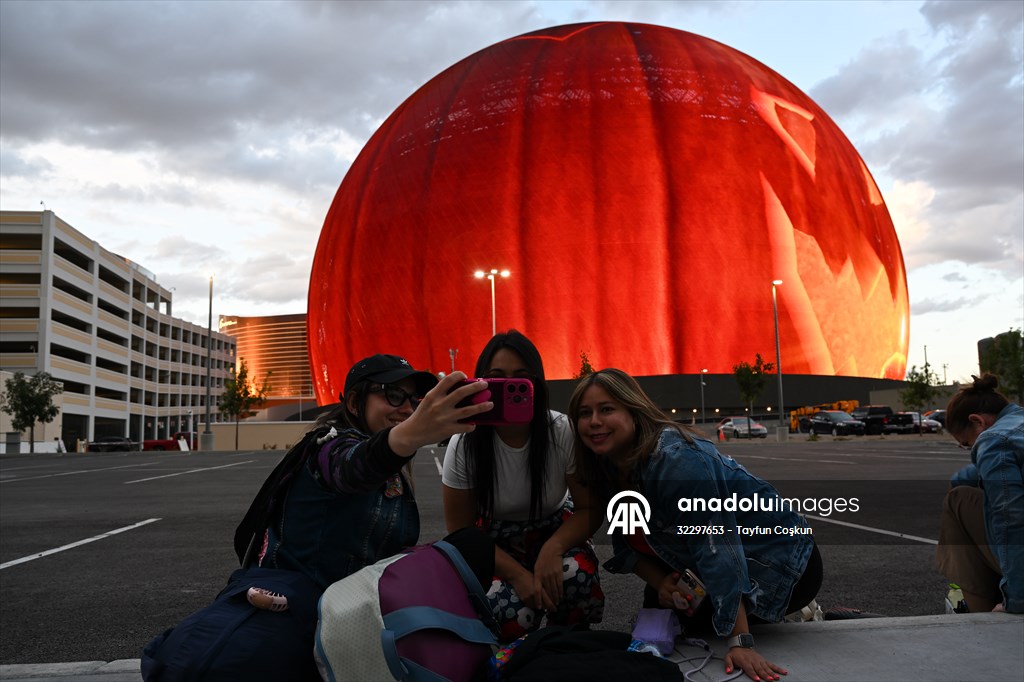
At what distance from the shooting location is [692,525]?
273cm

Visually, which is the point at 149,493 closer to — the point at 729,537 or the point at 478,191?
the point at 729,537

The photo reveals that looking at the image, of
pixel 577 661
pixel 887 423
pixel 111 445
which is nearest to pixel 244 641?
pixel 577 661

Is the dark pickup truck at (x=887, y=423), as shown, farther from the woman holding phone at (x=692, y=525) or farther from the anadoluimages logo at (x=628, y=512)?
the anadoluimages logo at (x=628, y=512)

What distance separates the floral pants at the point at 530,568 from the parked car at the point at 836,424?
3182 centimetres

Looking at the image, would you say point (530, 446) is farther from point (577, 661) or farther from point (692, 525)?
point (577, 661)

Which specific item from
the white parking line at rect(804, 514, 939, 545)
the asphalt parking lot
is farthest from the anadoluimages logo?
the white parking line at rect(804, 514, 939, 545)

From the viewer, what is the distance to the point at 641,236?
43.1 m

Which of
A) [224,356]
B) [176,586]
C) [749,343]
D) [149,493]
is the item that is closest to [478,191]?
[749,343]

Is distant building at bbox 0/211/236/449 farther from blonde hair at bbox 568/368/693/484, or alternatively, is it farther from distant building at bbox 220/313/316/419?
distant building at bbox 220/313/316/419

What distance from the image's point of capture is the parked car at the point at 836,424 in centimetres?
3216

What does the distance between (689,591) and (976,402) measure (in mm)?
1799

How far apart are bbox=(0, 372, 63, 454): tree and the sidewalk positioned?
49.6 metres

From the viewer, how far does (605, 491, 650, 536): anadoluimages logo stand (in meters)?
2.93

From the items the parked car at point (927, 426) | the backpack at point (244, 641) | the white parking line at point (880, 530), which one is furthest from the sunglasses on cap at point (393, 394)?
the parked car at point (927, 426)
